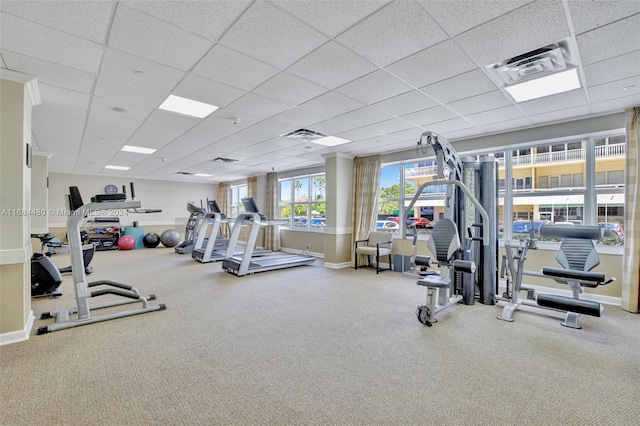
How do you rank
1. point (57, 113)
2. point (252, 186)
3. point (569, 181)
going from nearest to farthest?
point (57, 113), point (569, 181), point (252, 186)

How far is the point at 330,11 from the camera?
200 centimetres

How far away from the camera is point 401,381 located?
2.15 meters

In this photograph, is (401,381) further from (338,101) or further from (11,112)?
(11,112)

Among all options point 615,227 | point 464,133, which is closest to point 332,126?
point 464,133

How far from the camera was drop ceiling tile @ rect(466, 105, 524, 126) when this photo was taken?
389cm

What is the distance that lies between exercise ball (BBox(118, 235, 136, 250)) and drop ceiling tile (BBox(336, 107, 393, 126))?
27.9 feet

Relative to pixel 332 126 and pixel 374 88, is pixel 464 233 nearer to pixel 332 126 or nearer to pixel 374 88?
pixel 374 88

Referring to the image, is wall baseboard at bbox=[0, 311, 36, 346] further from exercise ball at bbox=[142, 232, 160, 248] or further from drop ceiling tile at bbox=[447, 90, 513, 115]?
exercise ball at bbox=[142, 232, 160, 248]

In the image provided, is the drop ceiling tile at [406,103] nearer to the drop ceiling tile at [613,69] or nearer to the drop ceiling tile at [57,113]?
the drop ceiling tile at [613,69]

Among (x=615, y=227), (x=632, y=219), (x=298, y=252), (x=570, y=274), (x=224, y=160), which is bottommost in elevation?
(x=298, y=252)

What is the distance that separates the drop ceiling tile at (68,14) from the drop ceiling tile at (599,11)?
310cm

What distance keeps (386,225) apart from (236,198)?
7.23 m

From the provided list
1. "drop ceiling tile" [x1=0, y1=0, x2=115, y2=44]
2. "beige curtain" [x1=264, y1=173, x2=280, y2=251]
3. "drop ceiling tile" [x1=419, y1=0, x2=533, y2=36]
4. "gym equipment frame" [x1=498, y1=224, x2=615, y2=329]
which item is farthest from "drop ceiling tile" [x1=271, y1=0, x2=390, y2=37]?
"beige curtain" [x1=264, y1=173, x2=280, y2=251]

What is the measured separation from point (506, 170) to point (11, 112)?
6634mm
